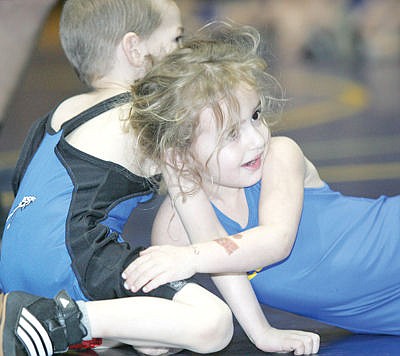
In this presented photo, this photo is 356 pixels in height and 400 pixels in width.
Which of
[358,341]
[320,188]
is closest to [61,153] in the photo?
[320,188]

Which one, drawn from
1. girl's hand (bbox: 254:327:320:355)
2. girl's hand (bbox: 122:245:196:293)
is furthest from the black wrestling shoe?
girl's hand (bbox: 254:327:320:355)

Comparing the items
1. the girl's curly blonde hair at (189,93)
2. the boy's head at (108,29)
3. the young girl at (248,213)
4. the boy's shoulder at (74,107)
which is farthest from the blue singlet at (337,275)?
the boy's head at (108,29)

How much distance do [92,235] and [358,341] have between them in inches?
27.7

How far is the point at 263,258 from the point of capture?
2.08 meters

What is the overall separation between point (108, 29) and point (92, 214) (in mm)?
593

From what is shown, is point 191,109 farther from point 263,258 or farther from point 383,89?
point 383,89

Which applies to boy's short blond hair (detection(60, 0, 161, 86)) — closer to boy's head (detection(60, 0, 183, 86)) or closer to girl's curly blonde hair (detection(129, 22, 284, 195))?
boy's head (detection(60, 0, 183, 86))

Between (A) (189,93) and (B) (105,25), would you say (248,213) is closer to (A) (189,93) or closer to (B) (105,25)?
(A) (189,93)

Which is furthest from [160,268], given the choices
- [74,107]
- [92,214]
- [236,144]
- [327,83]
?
[327,83]

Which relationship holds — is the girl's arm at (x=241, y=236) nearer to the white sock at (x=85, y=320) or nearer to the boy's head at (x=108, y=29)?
the white sock at (x=85, y=320)

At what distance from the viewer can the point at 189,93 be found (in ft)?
7.04

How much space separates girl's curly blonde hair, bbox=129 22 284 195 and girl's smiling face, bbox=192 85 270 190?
0.04 ft

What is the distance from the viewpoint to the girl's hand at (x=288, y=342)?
2070mm

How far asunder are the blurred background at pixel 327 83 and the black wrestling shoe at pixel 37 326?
90 centimetres
